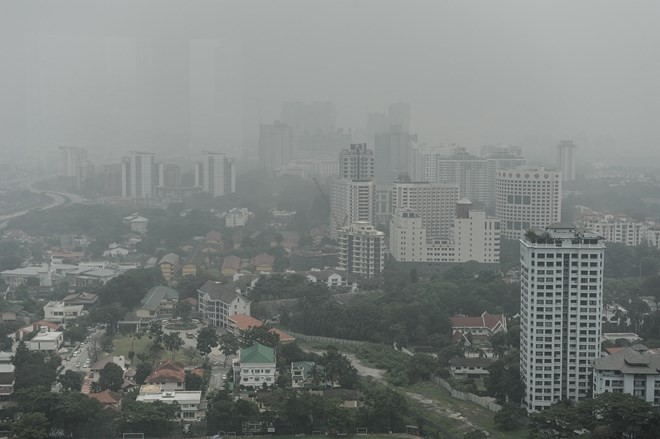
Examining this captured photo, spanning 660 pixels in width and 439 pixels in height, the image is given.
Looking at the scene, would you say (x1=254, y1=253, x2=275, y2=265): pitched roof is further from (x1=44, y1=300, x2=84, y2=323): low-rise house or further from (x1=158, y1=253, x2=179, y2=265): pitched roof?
(x1=44, y1=300, x2=84, y2=323): low-rise house

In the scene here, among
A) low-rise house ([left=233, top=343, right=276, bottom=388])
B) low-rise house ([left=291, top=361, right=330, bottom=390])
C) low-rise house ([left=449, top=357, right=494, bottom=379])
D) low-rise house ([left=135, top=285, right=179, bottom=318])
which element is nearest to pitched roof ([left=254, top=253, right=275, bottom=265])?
low-rise house ([left=135, top=285, right=179, bottom=318])

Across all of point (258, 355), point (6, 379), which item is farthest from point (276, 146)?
point (6, 379)

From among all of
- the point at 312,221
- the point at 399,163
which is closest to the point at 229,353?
the point at 312,221

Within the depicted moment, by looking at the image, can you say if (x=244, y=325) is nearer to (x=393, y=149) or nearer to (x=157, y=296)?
(x=157, y=296)

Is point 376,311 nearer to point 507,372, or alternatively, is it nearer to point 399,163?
point 507,372

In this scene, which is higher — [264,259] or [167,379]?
[264,259]

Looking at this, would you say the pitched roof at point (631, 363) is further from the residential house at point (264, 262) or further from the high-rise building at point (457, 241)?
the residential house at point (264, 262)
